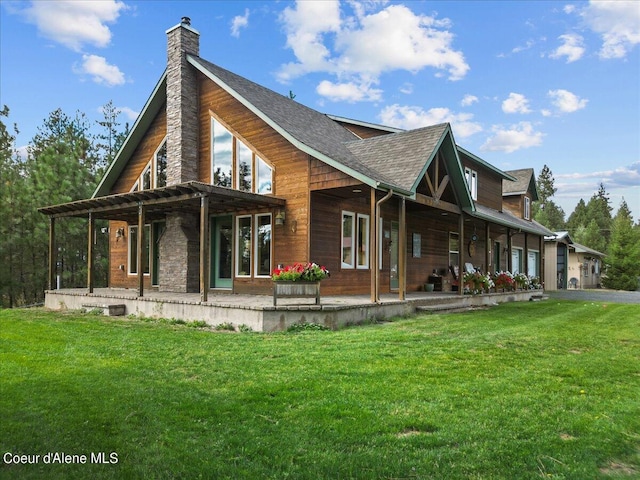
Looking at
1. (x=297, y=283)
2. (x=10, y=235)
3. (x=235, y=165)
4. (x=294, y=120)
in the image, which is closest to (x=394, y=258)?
(x=294, y=120)

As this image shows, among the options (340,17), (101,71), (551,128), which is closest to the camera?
(340,17)

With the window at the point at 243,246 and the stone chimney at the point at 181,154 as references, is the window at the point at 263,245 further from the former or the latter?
the stone chimney at the point at 181,154

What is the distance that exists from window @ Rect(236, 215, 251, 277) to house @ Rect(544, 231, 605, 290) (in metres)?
19.2

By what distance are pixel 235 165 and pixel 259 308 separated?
5.72 metres

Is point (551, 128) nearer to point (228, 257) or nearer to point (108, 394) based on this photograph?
point (228, 257)

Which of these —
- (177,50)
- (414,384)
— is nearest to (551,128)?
(177,50)

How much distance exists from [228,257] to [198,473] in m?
10.3

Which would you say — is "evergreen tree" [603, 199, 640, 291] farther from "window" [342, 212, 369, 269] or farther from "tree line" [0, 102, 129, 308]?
"tree line" [0, 102, 129, 308]

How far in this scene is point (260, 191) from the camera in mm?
12422

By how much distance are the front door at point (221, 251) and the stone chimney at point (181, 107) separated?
1.63 metres

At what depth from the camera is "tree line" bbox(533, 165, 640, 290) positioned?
31859 mm

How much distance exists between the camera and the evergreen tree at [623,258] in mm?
31656

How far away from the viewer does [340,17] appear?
1686cm

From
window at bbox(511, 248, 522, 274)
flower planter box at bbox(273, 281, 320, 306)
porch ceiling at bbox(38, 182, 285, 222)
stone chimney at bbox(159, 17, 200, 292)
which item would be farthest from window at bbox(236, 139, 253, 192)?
window at bbox(511, 248, 522, 274)
